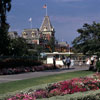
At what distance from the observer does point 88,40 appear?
26812 millimetres

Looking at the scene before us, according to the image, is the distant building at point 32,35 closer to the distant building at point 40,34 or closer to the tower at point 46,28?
the distant building at point 40,34

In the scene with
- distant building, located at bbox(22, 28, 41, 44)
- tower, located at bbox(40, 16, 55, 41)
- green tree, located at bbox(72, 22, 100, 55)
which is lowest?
green tree, located at bbox(72, 22, 100, 55)

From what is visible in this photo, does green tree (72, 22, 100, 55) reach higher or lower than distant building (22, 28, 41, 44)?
lower

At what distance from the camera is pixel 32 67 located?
29.1 metres

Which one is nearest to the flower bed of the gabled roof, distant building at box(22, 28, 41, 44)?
distant building at box(22, 28, 41, 44)

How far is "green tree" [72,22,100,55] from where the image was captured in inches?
1045

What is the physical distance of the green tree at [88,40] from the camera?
26531 millimetres

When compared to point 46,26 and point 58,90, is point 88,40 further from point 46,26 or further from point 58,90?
point 46,26

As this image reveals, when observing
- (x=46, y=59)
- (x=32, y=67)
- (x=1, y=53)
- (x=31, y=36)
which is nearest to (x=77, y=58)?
(x=46, y=59)

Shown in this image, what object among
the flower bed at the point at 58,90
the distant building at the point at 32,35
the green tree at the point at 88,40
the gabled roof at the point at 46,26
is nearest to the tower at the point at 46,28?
the gabled roof at the point at 46,26

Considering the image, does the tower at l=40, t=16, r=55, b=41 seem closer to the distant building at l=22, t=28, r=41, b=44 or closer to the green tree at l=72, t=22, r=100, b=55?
the distant building at l=22, t=28, r=41, b=44

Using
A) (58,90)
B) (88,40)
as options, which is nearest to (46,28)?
(88,40)

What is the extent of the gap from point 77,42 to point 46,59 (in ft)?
47.5

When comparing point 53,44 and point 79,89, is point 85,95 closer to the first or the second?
point 79,89
